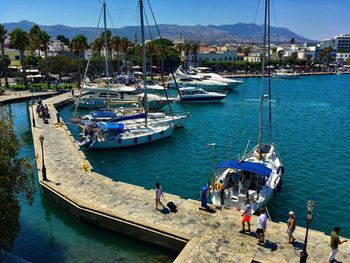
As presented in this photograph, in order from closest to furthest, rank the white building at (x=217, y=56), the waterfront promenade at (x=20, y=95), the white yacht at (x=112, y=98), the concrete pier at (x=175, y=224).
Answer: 1. the concrete pier at (x=175, y=224)
2. the white yacht at (x=112, y=98)
3. the waterfront promenade at (x=20, y=95)
4. the white building at (x=217, y=56)

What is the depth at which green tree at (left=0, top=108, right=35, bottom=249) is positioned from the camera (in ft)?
43.0

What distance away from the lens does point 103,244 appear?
1742 centimetres

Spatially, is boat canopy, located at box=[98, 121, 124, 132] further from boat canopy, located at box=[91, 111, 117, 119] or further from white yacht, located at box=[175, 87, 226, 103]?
white yacht, located at box=[175, 87, 226, 103]

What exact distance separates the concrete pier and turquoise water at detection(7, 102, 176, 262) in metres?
0.47

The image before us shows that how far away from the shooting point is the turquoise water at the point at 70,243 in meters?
16.3

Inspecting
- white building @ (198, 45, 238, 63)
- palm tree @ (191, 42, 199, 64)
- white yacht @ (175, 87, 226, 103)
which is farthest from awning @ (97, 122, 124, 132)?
white building @ (198, 45, 238, 63)

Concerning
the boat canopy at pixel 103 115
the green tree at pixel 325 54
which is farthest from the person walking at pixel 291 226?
the green tree at pixel 325 54

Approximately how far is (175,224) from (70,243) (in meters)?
5.52

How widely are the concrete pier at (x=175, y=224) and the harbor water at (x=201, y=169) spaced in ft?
2.64

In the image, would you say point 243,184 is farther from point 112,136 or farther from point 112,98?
point 112,98

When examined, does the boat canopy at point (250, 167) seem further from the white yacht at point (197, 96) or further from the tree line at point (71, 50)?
the white yacht at point (197, 96)

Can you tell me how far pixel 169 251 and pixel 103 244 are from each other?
349 centimetres

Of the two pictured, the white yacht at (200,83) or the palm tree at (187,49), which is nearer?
the white yacht at (200,83)

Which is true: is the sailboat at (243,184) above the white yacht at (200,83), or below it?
below
